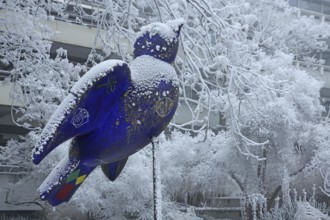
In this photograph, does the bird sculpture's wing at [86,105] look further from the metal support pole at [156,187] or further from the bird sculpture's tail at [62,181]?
the metal support pole at [156,187]

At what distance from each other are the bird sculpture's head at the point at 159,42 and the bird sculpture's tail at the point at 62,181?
65 centimetres

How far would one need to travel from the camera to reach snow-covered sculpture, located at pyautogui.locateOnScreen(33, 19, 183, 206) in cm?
195

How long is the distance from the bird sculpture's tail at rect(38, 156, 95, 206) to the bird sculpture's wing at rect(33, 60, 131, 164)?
0.22 meters

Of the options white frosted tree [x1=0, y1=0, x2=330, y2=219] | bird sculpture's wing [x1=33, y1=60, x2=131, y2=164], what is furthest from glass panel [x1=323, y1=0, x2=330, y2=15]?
bird sculpture's wing [x1=33, y1=60, x2=131, y2=164]

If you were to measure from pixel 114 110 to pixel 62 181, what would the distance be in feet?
1.33

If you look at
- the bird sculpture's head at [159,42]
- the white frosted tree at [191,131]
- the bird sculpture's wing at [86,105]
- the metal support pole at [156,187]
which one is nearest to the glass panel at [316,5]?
the white frosted tree at [191,131]

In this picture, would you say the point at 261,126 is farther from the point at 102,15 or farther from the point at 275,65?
the point at 102,15

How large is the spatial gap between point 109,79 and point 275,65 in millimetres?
8187

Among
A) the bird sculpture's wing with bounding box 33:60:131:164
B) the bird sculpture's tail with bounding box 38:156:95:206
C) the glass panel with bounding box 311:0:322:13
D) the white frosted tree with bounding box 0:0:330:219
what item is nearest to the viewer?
the bird sculpture's wing with bounding box 33:60:131:164

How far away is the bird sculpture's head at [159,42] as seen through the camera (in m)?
2.33

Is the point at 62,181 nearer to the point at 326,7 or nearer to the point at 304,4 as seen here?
the point at 304,4

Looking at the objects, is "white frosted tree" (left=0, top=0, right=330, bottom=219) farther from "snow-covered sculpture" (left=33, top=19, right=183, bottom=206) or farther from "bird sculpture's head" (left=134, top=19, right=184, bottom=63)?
"snow-covered sculpture" (left=33, top=19, right=183, bottom=206)

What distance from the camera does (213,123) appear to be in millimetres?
14484

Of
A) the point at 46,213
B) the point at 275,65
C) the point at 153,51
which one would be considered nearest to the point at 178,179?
the point at 46,213
